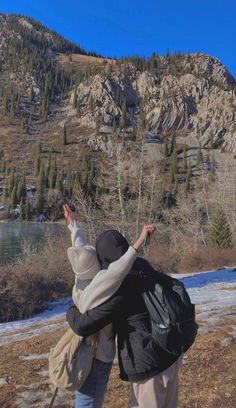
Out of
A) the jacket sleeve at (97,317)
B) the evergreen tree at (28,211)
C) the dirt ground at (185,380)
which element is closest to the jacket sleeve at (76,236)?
the jacket sleeve at (97,317)

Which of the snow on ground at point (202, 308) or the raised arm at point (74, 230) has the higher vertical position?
the raised arm at point (74, 230)

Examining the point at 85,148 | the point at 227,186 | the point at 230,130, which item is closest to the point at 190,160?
the point at 230,130

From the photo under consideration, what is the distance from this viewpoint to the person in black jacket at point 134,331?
2680 millimetres

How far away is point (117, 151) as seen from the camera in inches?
1058

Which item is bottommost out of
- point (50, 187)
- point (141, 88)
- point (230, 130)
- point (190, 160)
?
point (50, 187)

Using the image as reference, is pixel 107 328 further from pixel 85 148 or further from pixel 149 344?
pixel 85 148

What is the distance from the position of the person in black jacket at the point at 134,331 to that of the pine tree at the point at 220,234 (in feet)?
81.4

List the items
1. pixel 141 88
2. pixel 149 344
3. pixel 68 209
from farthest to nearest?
1. pixel 141 88
2. pixel 68 209
3. pixel 149 344

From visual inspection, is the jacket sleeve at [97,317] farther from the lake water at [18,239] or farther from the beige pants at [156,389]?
the lake water at [18,239]

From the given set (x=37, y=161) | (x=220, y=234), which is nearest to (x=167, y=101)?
(x=37, y=161)

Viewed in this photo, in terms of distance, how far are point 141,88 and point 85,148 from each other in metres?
51.0

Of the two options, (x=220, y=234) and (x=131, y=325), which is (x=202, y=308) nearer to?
(x=131, y=325)

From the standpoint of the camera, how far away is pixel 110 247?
9.14 ft

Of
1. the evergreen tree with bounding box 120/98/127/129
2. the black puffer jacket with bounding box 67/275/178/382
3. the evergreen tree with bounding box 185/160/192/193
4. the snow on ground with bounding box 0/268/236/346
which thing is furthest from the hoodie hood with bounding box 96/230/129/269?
the evergreen tree with bounding box 120/98/127/129
